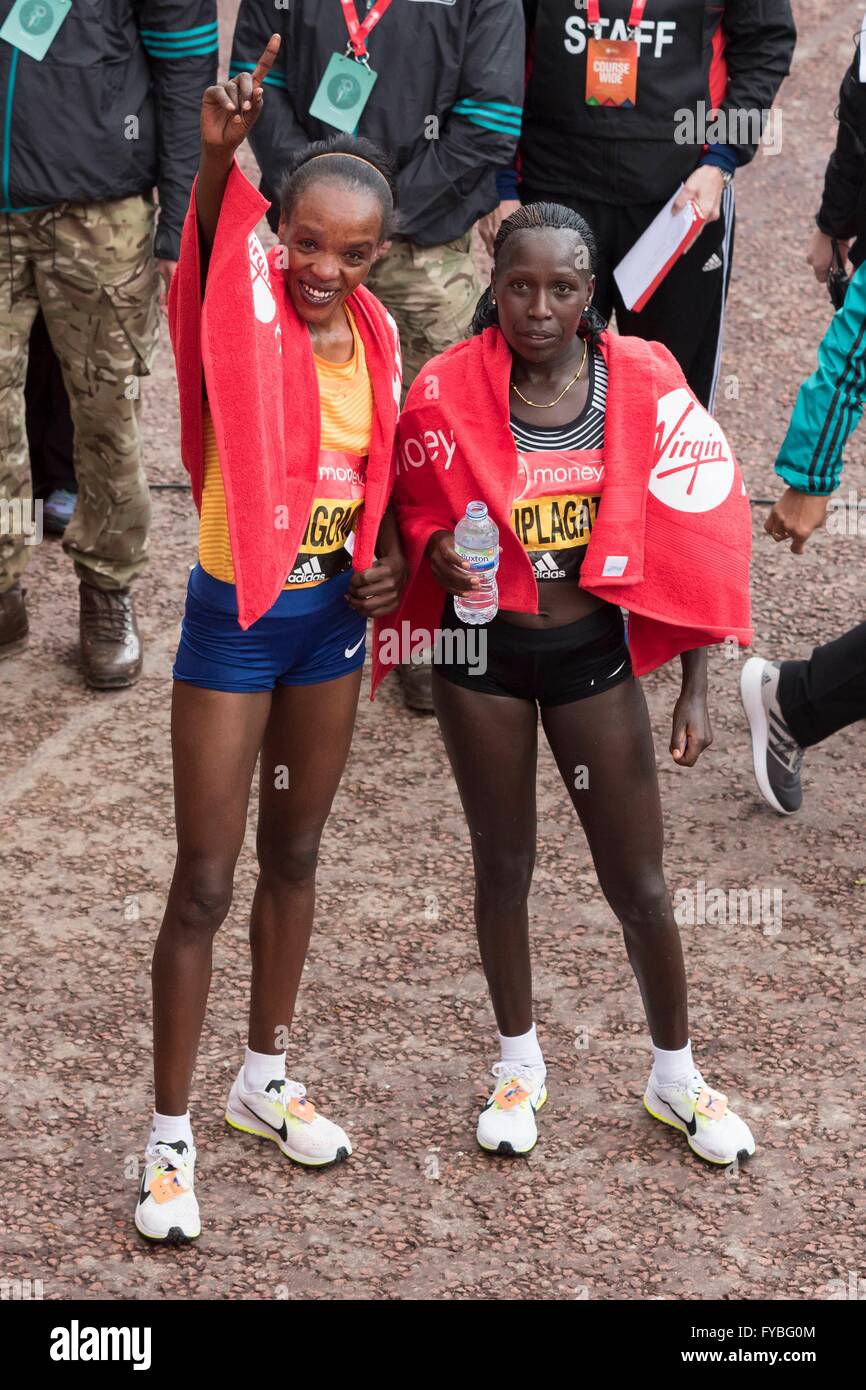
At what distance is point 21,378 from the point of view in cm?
567

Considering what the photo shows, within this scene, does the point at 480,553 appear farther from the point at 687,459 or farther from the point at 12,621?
the point at 12,621

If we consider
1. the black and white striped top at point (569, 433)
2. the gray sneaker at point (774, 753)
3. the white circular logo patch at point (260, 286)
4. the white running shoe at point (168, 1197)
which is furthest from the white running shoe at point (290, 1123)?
the gray sneaker at point (774, 753)

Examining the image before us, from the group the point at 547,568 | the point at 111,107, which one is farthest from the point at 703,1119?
the point at 111,107

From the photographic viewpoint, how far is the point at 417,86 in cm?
536

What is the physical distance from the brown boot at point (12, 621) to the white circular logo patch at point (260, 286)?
2.87 m

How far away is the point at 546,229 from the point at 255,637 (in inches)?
39.4

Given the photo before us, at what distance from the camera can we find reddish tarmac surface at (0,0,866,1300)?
3.80m

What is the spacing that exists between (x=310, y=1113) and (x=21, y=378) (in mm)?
2729

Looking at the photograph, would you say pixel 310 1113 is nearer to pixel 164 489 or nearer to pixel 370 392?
pixel 370 392

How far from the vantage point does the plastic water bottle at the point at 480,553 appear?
3.54m

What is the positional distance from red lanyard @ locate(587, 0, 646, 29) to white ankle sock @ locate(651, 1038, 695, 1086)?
3.09m

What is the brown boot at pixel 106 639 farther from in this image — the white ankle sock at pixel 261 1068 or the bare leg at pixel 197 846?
the bare leg at pixel 197 846

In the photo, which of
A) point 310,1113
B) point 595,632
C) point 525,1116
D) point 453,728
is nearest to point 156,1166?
point 310,1113

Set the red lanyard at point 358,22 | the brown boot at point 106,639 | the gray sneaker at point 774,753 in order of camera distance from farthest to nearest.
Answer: the brown boot at point 106,639, the gray sneaker at point 774,753, the red lanyard at point 358,22
